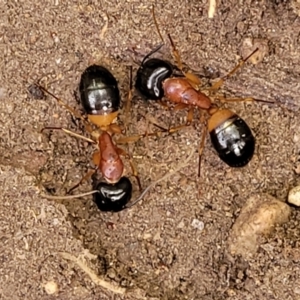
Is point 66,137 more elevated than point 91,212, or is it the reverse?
point 66,137

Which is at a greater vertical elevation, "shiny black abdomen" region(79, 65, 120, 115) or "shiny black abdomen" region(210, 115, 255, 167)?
"shiny black abdomen" region(79, 65, 120, 115)

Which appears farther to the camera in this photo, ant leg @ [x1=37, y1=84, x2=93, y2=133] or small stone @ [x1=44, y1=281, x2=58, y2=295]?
ant leg @ [x1=37, y1=84, x2=93, y2=133]

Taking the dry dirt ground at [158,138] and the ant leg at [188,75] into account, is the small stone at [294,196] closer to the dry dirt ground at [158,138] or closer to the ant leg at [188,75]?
the dry dirt ground at [158,138]

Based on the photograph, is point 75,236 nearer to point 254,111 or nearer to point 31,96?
point 31,96

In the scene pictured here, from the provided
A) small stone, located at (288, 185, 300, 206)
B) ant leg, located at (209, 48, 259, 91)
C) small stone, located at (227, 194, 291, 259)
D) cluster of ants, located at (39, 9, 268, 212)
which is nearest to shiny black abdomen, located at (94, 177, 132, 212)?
cluster of ants, located at (39, 9, 268, 212)

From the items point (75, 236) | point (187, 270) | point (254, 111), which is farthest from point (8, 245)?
point (254, 111)

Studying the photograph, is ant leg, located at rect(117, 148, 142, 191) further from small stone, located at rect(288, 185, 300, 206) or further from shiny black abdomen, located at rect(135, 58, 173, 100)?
small stone, located at rect(288, 185, 300, 206)

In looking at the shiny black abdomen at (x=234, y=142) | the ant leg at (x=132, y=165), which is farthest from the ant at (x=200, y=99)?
the ant leg at (x=132, y=165)
